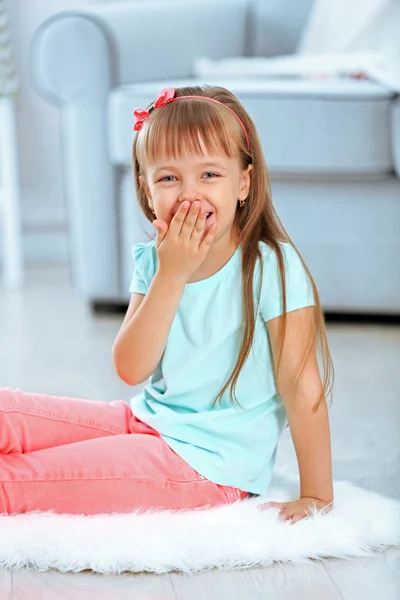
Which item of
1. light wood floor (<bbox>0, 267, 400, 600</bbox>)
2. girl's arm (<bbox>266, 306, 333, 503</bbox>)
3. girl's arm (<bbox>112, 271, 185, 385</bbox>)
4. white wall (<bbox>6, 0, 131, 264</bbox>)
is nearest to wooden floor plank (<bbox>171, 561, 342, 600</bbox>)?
light wood floor (<bbox>0, 267, 400, 600</bbox>)

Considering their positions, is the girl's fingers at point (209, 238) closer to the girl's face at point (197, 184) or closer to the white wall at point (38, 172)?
the girl's face at point (197, 184)

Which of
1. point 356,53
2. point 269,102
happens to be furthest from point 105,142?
point 356,53

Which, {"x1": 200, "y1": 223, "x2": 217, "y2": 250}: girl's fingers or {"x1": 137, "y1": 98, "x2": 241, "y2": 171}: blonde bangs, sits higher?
{"x1": 137, "y1": 98, "x2": 241, "y2": 171}: blonde bangs

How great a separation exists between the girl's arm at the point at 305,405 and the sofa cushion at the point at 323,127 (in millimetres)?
874

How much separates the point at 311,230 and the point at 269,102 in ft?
0.92

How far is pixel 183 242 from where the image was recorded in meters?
0.97

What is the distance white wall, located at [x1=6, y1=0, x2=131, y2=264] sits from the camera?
2863 mm

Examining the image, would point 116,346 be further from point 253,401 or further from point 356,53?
point 356,53

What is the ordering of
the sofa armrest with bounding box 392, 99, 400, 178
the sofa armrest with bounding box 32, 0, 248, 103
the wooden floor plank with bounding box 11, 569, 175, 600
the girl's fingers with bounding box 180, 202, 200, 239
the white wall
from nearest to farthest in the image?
the wooden floor plank with bounding box 11, 569, 175, 600
the girl's fingers with bounding box 180, 202, 200, 239
the sofa armrest with bounding box 392, 99, 400, 178
the sofa armrest with bounding box 32, 0, 248, 103
the white wall

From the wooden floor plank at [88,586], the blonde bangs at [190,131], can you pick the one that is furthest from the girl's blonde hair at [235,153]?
the wooden floor plank at [88,586]

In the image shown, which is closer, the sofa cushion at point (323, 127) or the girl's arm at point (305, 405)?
the girl's arm at point (305, 405)

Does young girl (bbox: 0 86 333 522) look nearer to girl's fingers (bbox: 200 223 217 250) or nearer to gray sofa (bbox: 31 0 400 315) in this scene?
girl's fingers (bbox: 200 223 217 250)

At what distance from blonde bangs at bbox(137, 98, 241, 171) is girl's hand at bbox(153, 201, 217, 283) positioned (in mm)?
63

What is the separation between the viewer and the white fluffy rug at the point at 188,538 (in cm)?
89
